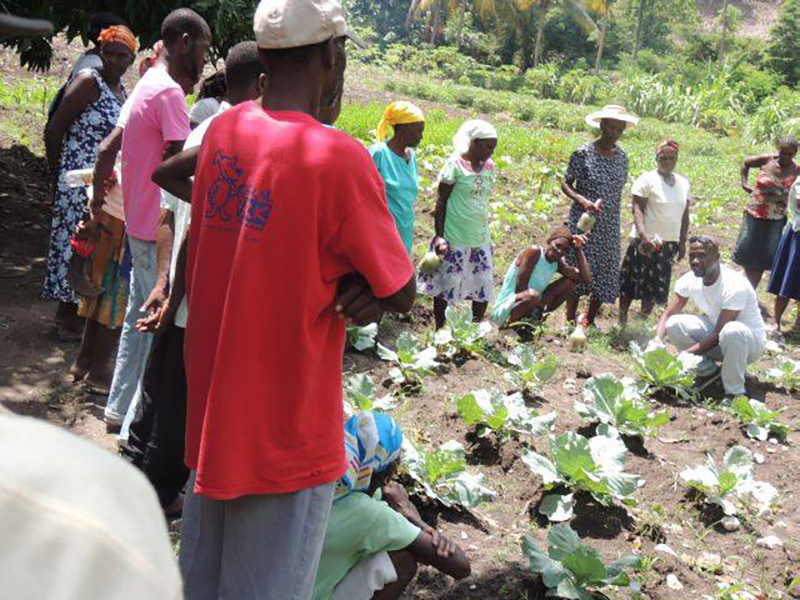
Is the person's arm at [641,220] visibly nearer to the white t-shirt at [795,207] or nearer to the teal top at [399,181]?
the white t-shirt at [795,207]

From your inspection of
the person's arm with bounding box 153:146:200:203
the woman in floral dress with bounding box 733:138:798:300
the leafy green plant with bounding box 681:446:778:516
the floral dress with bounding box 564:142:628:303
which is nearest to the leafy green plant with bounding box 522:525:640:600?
the leafy green plant with bounding box 681:446:778:516

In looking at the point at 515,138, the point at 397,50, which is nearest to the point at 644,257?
the point at 515,138

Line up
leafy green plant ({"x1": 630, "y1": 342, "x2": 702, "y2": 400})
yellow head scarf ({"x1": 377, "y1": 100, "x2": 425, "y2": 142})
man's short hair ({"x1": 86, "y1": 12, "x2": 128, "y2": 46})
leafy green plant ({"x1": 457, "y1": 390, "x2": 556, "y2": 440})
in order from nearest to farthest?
leafy green plant ({"x1": 457, "y1": 390, "x2": 556, "y2": 440}), man's short hair ({"x1": 86, "y1": 12, "x2": 128, "y2": 46}), yellow head scarf ({"x1": 377, "y1": 100, "x2": 425, "y2": 142}), leafy green plant ({"x1": 630, "y1": 342, "x2": 702, "y2": 400})

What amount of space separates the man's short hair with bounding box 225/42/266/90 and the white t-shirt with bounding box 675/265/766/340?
155 inches

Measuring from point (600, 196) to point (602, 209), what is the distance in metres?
0.12

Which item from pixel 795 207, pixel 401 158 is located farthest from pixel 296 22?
pixel 795 207

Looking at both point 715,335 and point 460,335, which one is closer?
point 460,335

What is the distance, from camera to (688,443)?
5.42 meters

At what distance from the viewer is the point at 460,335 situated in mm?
6105

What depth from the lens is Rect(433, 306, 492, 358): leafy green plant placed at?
6.05m

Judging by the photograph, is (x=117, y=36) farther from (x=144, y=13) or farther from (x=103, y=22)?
(x=144, y=13)

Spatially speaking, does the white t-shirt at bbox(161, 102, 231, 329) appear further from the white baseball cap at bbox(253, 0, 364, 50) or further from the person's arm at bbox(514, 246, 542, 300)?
the person's arm at bbox(514, 246, 542, 300)

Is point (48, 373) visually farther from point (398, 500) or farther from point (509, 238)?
point (509, 238)

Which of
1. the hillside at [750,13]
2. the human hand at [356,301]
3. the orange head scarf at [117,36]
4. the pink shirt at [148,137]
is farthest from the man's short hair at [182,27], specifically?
the hillside at [750,13]
